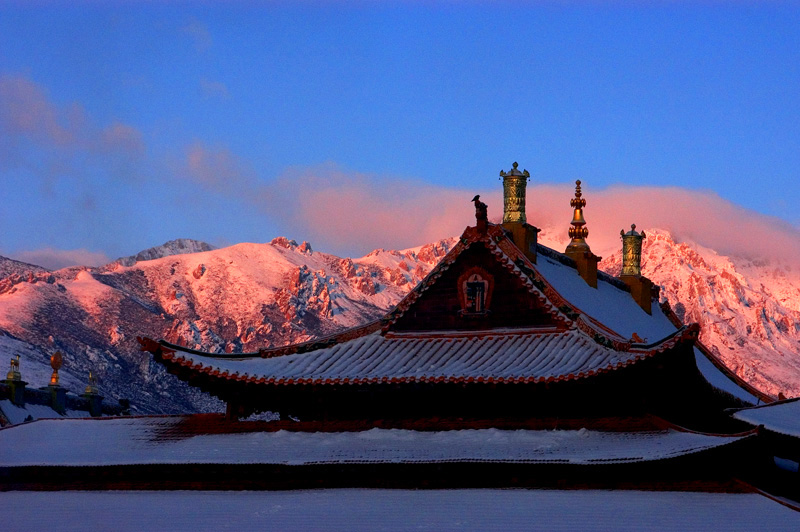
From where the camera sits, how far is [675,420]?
31891 millimetres

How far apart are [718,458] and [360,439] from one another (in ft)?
28.2

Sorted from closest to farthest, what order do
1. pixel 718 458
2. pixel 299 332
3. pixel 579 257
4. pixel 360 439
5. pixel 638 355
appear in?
pixel 718 458 → pixel 638 355 → pixel 360 439 → pixel 579 257 → pixel 299 332

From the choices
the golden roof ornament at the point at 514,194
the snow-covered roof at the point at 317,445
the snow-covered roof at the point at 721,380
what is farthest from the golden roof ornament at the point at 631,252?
the snow-covered roof at the point at 317,445

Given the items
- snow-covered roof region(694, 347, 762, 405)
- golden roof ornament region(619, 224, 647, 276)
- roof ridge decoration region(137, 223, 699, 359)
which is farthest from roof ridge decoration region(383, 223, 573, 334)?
golden roof ornament region(619, 224, 647, 276)

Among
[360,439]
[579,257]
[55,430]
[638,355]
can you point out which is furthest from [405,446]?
[579,257]

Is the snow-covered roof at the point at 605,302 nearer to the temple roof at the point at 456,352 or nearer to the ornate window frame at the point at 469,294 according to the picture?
the temple roof at the point at 456,352

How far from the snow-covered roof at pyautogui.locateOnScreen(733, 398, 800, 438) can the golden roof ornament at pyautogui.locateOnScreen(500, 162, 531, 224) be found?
852 centimetres

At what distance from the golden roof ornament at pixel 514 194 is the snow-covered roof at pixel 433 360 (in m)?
5.01

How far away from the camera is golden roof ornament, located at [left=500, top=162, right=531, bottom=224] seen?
36.4 m

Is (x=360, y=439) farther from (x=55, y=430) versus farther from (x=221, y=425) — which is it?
(x=55, y=430)

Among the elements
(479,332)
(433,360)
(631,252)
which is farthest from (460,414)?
(631,252)

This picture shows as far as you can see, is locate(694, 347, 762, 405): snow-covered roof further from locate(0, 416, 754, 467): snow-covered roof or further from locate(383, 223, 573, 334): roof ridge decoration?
locate(0, 416, 754, 467): snow-covered roof

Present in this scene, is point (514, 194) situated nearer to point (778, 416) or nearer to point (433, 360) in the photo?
point (433, 360)

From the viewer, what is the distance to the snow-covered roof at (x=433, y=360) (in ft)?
97.8
